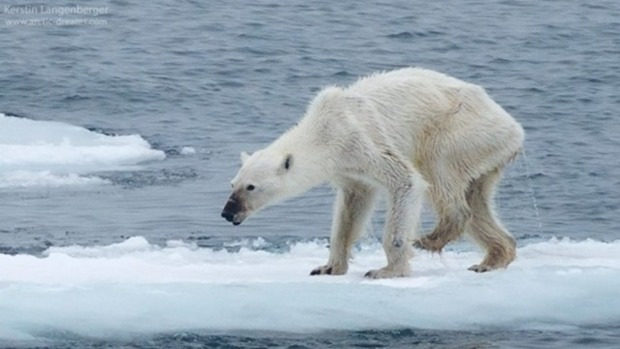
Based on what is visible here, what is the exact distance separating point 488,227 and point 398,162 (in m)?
1.01

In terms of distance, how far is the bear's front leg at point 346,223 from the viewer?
38.0 feet

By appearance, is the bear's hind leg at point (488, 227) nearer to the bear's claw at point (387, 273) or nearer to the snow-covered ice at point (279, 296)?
the snow-covered ice at point (279, 296)

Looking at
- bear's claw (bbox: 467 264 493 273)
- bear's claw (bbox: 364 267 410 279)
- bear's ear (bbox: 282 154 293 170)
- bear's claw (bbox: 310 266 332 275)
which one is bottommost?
bear's claw (bbox: 364 267 410 279)

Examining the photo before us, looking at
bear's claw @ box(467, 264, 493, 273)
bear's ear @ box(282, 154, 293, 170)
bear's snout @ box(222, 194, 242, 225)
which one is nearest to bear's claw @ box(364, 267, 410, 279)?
bear's claw @ box(467, 264, 493, 273)

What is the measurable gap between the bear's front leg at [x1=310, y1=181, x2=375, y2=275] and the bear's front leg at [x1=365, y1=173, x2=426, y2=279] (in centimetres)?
40

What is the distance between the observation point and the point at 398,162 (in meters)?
11.1

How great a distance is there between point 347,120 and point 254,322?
5.45ft

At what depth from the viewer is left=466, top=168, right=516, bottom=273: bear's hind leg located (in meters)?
11.7

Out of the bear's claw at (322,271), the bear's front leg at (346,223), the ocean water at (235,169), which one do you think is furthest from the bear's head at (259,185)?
the bear's claw at (322,271)

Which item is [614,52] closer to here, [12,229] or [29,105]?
[29,105]

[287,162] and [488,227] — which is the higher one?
[287,162]

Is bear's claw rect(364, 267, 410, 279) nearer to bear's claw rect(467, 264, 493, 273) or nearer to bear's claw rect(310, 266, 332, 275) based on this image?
bear's claw rect(310, 266, 332, 275)

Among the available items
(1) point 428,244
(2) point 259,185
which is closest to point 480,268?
(1) point 428,244

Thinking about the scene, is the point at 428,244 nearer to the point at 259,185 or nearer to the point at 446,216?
the point at 446,216
